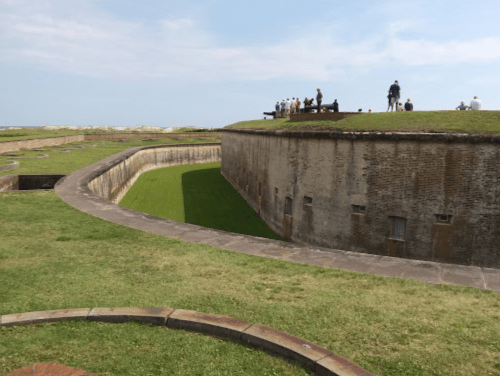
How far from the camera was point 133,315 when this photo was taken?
14.5 feet

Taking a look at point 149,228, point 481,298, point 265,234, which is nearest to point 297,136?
point 265,234

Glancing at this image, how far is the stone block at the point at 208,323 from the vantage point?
4117 millimetres

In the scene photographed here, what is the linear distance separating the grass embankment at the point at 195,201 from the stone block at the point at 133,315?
11897mm

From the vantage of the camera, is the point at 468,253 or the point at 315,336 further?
the point at 468,253

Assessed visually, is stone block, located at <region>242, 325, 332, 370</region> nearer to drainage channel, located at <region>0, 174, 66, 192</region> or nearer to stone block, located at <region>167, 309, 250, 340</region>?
stone block, located at <region>167, 309, 250, 340</region>

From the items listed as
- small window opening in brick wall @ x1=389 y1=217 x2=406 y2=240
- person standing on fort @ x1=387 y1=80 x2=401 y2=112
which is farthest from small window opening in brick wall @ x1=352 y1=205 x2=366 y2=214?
person standing on fort @ x1=387 y1=80 x2=401 y2=112

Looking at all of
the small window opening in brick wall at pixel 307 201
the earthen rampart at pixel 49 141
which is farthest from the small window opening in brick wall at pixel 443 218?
the earthen rampart at pixel 49 141

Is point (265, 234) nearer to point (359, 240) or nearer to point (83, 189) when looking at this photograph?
point (359, 240)

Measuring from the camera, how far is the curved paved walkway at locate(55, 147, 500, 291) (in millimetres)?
5852

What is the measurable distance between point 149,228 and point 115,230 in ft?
2.26

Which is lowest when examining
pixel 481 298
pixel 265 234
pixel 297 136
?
pixel 265 234

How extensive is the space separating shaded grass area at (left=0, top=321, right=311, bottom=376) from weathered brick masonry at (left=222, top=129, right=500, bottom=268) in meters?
9.27

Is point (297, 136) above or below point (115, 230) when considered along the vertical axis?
above

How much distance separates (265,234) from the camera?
1683 cm
